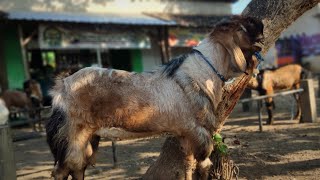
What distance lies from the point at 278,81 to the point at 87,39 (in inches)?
286

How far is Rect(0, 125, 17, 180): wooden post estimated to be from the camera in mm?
4227

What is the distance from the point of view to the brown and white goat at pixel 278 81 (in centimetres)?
999

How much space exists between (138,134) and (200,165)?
2.06 ft

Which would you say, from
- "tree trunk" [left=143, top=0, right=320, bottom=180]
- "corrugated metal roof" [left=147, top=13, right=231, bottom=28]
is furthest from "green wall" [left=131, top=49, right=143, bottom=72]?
"tree trunk" [left=143, top=0, right=320, bottom=180]

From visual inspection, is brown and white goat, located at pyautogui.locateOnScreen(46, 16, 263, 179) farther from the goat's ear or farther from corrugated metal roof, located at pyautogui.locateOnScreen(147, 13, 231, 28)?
corrugated metal roof, located at pyautogui.locateOnScreen(147, 13, 231, 28)

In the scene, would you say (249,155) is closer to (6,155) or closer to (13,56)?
(6,155)

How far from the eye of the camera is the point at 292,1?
4629 millimetres

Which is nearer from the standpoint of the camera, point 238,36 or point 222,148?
point 238,36

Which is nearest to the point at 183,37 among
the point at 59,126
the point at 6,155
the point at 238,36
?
the point at 6,155

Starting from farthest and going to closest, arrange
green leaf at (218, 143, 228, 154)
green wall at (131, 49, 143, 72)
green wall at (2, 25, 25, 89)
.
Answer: green wall at (131, 49, 143, 72), green wall at (2, 25, 25, 89), green leaf at (218, 143, 228, 154)

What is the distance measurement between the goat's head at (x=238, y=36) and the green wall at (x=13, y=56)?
1186cm

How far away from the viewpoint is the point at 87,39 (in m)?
15.0

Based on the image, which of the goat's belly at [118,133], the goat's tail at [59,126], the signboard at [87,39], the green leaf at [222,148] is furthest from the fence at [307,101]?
the signboard at [87,39]

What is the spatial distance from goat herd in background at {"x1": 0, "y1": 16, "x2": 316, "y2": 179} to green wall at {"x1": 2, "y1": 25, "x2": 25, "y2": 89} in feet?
38.0
